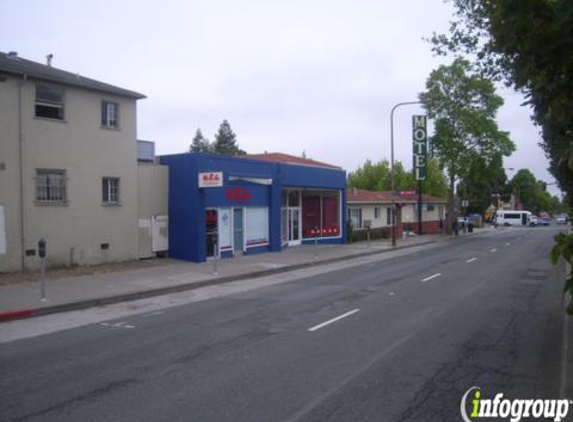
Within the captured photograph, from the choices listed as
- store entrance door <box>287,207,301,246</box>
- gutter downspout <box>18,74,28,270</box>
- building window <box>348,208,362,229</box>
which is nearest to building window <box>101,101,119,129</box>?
gutter downspout <box>18,74,28,270</box>

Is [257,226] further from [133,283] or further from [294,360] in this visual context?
[294,360]

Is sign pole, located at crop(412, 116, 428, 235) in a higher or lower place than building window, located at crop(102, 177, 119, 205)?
higher

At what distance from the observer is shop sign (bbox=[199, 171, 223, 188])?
2144 cm

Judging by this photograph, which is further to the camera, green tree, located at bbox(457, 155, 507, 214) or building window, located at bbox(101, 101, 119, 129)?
green tree, located at bbox(457, 155, 507, 214)

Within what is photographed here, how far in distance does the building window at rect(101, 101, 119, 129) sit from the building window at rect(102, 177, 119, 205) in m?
2.02

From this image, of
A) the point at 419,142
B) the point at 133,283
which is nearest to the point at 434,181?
the point at 419,142

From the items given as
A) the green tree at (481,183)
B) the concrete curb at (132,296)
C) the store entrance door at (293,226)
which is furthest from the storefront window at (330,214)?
the green tree at (481,183)

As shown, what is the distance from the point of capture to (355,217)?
4025 cm

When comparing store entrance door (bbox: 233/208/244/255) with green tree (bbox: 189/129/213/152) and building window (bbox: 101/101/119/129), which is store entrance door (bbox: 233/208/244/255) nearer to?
building window (bbox: 101/101/119/129)

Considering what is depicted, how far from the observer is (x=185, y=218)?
22969mm

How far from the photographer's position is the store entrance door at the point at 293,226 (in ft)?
103

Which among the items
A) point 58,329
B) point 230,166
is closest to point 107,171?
point 230,166

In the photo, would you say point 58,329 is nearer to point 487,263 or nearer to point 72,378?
point 72,378

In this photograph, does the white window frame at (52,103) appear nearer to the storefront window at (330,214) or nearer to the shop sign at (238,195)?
the shop sign at (238,195)
